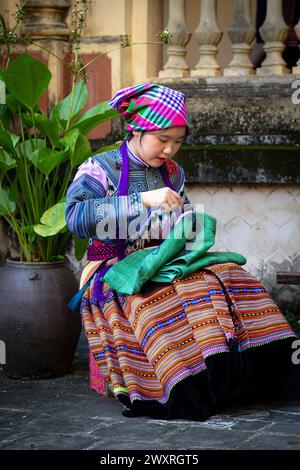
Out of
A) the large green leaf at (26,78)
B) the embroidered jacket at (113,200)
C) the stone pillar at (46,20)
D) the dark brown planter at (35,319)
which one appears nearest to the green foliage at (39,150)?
the large green leaf at (26,78)

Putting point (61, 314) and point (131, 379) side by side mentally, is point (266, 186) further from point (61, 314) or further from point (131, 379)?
point (131, 379)

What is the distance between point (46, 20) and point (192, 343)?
9.30 feet

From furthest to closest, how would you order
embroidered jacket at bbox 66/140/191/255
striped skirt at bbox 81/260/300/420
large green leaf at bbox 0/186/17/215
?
1. large green leaf at bbox 0/186/17/215
2. embroidered jacket at bbox 66/140/191/255
3. striped skirt at bbox 81/260/300/420

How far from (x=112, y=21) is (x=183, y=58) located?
1.58ft

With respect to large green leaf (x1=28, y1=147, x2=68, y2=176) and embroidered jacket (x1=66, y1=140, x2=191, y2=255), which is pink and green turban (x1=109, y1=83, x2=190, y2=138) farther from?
large green leaf (x1=28, y1=147, x2=68, y2=176)

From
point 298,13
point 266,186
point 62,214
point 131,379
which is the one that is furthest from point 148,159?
point 298,13

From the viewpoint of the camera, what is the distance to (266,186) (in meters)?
6.45

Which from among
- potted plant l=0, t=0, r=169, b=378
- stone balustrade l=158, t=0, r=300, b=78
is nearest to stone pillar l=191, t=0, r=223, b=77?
stone balustrade l=158, t=0, r=300, b=78

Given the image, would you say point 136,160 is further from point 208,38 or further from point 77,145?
point 208,38

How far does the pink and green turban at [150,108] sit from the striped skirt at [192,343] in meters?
0.64

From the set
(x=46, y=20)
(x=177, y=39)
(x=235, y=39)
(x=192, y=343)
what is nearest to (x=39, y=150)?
(x=192, y=343)

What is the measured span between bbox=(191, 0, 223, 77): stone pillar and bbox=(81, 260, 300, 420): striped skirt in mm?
2185

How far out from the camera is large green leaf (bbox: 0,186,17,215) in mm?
5422

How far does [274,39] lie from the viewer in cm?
659
